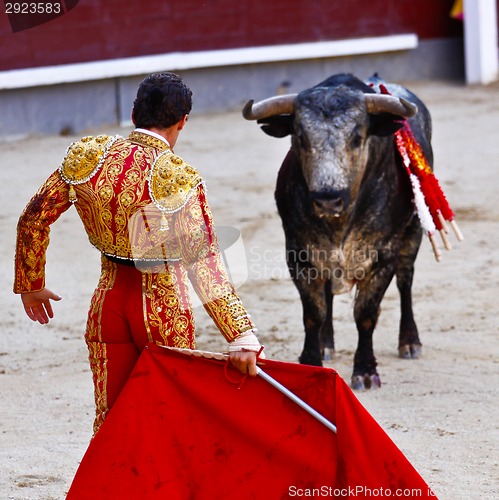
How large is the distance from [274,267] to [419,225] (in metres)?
1.27

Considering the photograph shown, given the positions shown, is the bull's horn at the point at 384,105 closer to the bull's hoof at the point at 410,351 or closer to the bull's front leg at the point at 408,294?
the bull's front leg at the point at 408,294

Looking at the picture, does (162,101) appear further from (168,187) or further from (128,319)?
(128,319)

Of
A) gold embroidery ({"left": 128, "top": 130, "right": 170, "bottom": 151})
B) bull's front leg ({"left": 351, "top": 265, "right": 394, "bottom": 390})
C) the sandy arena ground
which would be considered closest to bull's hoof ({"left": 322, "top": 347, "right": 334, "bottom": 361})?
the sandy arena ground

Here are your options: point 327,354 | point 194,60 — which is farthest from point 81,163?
point 194,60

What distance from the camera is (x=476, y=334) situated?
4.66 m

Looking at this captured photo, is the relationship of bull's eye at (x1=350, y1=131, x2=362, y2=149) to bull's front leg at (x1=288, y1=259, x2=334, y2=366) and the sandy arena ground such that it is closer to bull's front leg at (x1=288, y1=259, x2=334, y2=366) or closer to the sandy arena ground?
bull's front leg at (x1=288, y1=259, x2=334, y2=366)

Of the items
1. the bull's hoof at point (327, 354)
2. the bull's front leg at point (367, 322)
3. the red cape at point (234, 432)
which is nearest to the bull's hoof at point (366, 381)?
the bull's front leg at point (367, 322)

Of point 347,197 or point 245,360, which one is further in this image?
point 347,197

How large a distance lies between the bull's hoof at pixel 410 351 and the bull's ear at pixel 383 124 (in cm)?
86

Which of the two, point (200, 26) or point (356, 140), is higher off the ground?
point (356, 140)

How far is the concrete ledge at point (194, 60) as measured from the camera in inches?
344

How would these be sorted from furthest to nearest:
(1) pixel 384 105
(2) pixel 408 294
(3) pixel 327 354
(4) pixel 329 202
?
(2) pixel 408 294, (3) pixel 327 354, (1) pixel 384 105, (4) pixel 329 202

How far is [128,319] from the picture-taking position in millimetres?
2629

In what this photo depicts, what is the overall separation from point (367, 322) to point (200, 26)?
5.93 metres
